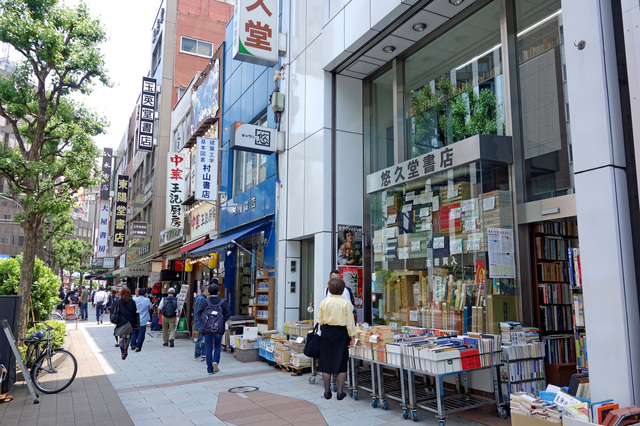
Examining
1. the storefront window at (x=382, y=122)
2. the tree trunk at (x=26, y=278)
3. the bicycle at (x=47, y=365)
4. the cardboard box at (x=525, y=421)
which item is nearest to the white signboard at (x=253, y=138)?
the storefront window at (x=382, y=122)

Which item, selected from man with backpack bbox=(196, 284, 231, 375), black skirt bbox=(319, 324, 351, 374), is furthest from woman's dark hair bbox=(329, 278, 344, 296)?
man with backpack bbox=(196, 284, 231, 375)

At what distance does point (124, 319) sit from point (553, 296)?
1046 cm

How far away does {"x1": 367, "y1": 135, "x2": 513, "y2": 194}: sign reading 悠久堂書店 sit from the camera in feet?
23.1

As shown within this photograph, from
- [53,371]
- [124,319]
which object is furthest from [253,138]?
[53,371]

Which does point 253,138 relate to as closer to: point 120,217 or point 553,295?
point 553,295

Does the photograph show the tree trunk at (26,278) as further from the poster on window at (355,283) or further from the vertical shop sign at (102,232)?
the vertical shop sign at (102,232)

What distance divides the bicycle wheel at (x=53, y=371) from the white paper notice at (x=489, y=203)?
25.5 ft

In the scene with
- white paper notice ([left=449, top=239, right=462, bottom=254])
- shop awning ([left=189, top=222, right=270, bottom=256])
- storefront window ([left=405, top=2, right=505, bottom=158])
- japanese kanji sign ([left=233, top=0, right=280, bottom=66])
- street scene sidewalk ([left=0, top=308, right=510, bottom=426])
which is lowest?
street scene sidewalk ([left=0, top=308, right=510, bottom=426])

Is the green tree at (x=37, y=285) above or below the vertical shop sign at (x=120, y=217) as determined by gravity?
below

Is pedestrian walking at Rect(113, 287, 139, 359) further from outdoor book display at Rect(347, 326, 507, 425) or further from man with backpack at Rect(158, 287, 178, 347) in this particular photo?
outdoor book display at Rect(347, 326, 507, 425)

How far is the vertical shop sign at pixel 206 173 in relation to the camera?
16453 millimetres

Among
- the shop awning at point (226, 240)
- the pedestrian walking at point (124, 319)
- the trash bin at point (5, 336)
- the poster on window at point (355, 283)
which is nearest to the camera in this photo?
the trash bin at point (5, 336)

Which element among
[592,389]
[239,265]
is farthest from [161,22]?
[592,389]

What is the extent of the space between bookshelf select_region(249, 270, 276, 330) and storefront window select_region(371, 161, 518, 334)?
3.84m
